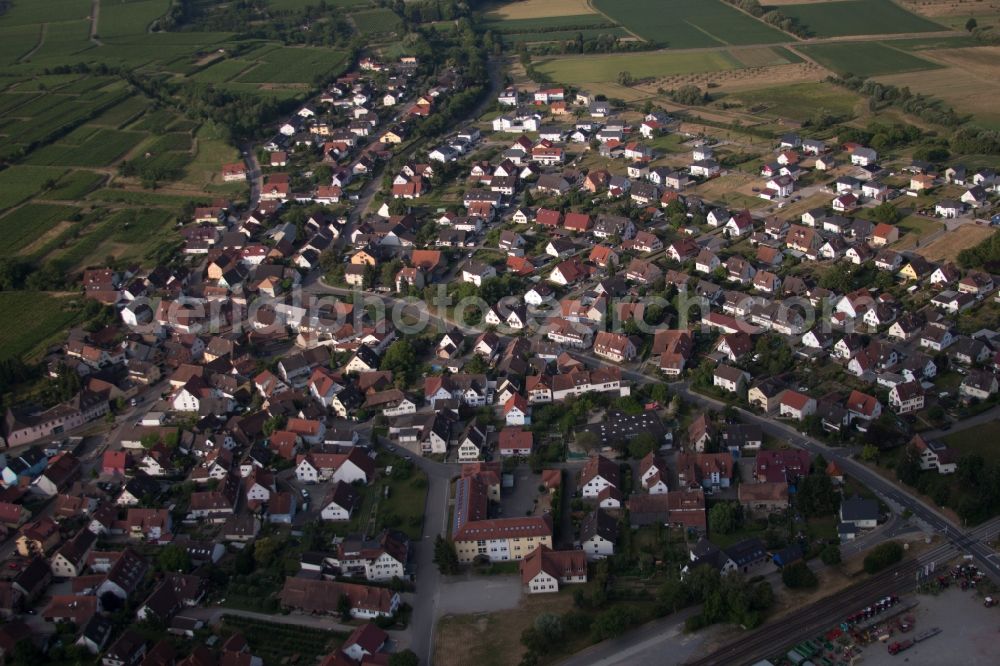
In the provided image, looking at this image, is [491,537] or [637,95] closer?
[491,537]

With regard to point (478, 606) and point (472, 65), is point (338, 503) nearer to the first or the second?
point (478, 606)

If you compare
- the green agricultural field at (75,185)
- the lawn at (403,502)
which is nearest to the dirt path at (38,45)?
the green agricultural field at (75,185)

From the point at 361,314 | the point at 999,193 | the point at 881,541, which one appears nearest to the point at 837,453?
the point at 881,541

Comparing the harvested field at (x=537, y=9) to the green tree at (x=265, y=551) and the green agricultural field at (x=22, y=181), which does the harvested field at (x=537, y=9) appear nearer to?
the green agricultural field at (x=22, y=181)

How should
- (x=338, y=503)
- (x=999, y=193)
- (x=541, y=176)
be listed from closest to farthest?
(x=338, y=503) → (x=999, y=193) → (x=541, y=176)

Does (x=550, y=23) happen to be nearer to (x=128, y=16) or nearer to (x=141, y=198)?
(x=128, y=16)

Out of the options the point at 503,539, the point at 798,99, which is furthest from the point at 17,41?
the point at 503,539
